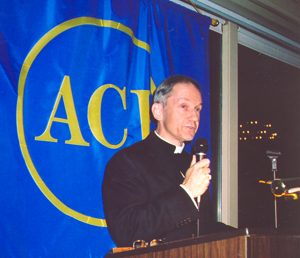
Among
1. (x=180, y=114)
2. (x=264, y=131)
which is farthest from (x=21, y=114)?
(x=264, y=131)

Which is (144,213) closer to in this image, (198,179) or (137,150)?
(198,179)

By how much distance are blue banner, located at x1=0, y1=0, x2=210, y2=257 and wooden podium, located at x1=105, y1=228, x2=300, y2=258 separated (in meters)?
1.01

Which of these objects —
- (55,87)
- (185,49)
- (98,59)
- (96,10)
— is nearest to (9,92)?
(55,87)

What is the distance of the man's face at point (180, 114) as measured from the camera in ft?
6.24

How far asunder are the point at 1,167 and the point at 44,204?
351 millimetres

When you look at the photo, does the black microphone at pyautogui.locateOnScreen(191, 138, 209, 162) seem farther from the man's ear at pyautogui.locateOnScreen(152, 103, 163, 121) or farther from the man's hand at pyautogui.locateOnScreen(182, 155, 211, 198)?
the man's ear at pyautogui.locateOnScreen(152, 103, 163, 121)

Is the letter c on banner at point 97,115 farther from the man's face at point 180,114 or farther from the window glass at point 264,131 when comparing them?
the window glass at point 264,131

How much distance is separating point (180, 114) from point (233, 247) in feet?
3.86

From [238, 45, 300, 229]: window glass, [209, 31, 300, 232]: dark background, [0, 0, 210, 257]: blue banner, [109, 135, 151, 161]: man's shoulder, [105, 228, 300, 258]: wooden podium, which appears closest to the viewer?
[105, 228, 300, 258]: wooden podium

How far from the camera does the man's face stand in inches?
74.9

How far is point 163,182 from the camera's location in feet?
5.71

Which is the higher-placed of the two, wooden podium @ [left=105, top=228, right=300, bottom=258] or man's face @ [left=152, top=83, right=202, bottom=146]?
man's face @ [left=152, top=83, right=202, bottom=146]

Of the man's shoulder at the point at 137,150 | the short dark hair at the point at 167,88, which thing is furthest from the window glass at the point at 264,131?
the man's shoulder at the point at 137,150

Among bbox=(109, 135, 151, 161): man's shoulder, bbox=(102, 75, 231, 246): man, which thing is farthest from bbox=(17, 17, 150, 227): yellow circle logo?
bbox=(109, 135, 151, 161): man's shoulder
